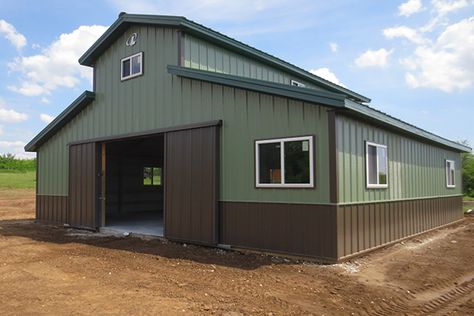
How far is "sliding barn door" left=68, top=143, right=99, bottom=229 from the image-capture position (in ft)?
42.0

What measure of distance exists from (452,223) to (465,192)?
12436 millimetres

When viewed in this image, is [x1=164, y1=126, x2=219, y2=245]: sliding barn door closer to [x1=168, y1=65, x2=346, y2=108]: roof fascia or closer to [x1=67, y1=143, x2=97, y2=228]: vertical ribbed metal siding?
[x1=168, y1=65, x2=346, y2=108]: roof fascia

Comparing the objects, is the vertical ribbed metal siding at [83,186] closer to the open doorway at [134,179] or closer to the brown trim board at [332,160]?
the open doorway at [134,179]

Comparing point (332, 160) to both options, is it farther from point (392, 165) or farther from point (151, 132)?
point (151, 132)

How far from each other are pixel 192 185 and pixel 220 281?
367 cm

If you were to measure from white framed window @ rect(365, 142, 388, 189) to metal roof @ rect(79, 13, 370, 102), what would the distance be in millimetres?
4904

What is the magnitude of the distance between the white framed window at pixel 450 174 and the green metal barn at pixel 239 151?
0.09 m

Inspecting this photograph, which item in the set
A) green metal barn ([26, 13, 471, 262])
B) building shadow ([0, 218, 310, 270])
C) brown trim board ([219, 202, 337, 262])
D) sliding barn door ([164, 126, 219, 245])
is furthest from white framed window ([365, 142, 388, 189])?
sliding barn door ([164, 126, 219, 245])

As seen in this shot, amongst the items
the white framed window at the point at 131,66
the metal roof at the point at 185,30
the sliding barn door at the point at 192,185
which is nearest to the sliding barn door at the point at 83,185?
the white framed window at the point at 131,66

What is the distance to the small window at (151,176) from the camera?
2008cm

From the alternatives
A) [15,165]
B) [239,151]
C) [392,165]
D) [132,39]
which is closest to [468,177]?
[392,165]

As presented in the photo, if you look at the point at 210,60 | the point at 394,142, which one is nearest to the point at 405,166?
the point at 394,142

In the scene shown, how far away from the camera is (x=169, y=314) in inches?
192

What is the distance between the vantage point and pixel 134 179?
19516mm
